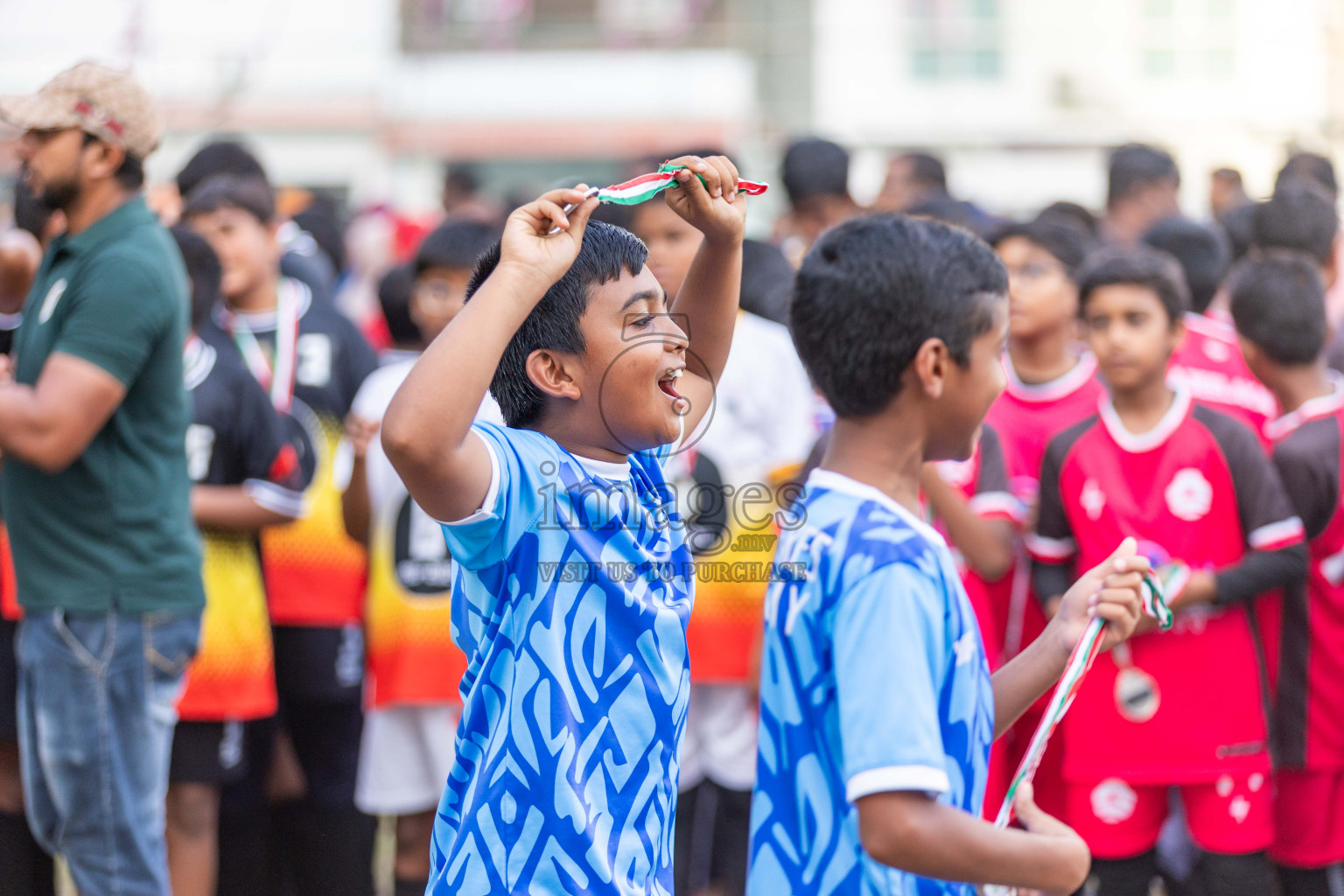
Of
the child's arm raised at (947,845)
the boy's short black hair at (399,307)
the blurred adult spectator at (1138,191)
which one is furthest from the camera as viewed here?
the blurred adult spectator at (1138,191)

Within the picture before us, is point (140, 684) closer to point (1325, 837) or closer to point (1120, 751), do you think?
point (1120, 751)

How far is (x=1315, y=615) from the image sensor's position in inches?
142

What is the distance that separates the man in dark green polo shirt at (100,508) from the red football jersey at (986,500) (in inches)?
75.8

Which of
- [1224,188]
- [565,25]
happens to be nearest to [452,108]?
[565,25]

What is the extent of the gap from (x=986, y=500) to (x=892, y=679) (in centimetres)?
207

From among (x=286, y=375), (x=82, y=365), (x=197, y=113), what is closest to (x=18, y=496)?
(x=82, y=365)

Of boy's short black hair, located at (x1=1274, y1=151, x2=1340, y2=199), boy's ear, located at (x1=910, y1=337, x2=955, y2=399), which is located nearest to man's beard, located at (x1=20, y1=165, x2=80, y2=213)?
boy's ear, located at (x1=910, y1=337, x2=955, y2=399)

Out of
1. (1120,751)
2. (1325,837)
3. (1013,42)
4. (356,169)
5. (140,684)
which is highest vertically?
(1013,42)

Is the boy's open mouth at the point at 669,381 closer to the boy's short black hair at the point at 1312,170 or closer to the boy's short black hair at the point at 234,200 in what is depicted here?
the boy's short black hair at the point at 234,200

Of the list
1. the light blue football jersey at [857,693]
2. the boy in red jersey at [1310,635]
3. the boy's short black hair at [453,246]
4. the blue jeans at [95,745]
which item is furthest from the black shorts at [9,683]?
the boy in red jersey at [1310,635]

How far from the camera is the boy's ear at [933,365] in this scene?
1801mm

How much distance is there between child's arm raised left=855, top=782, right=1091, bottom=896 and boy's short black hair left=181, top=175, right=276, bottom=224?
3250 millimetres

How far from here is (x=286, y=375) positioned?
4.29 metres

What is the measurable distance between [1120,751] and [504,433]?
7.14ft
